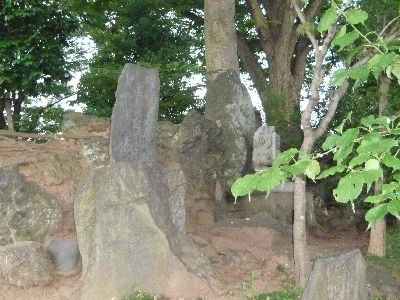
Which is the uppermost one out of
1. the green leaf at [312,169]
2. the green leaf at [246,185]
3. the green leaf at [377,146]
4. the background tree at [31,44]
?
the background tree at [31,44]

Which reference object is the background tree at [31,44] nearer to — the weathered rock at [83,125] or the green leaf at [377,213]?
the weathered rock at [83,125]

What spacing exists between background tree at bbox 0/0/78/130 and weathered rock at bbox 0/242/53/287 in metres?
4.24

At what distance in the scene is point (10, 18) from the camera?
35.1ft

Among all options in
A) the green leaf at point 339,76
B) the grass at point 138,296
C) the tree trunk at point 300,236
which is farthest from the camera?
the tree trunk at point 300,236

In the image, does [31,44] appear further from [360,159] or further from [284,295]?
[360,159]

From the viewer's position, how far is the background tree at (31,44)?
1069cm

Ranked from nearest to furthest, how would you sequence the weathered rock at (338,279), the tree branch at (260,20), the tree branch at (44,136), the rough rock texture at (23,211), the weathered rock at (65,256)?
the weathered rock at (338,279), the weathered rock at (65,256), the rough rock texture at (23,211), the tree branch at (44,136), the tree branch at (260,20)

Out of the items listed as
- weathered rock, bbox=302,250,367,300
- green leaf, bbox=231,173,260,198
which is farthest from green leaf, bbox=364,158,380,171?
weathered rock, bbox=302,250,367,300

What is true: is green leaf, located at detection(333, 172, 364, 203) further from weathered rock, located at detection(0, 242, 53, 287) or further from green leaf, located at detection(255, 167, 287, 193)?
weathered rock, located at detection(0, 242, 53, 287)

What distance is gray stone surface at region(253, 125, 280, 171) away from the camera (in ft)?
35.9

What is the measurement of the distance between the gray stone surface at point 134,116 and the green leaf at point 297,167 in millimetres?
5125

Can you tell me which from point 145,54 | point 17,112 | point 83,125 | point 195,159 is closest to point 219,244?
point 195,159

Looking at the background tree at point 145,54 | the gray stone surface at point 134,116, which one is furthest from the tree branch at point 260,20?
the gray stone surface at point 134,116

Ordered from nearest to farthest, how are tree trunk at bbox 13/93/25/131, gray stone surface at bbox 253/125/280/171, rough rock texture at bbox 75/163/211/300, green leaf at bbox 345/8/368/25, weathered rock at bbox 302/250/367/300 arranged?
green leaf at bbox 345/8/368/25 → weathered rock at bbox 302/250/367/300 → rough rock texture at bbox 75/163/211/300 → gray stone surface at bbox 253/125/280/171 → tree trunk at bbox 13/93/25/131
